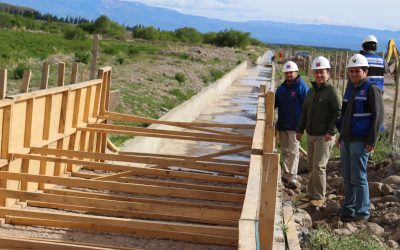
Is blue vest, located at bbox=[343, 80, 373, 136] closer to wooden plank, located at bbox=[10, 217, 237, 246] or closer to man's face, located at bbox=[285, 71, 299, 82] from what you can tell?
man's face, located at bbox=[285, 71, 299, 82]

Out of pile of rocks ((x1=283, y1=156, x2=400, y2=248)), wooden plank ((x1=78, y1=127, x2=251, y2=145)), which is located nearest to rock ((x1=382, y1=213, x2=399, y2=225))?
pile of rocks ((x1=283, y1=156, x2=400, y2=248))

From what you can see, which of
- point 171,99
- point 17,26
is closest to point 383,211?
point 171,99

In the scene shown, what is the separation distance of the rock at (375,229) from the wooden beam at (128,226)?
2274 millimetres

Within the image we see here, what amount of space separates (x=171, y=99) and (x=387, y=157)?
8927mm

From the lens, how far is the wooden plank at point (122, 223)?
557 centimetres

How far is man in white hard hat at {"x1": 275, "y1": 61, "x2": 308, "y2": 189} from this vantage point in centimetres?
913

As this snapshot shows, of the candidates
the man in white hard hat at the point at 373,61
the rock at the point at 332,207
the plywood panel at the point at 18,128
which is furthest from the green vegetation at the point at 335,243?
the man in white hard hat at the point at 373,61

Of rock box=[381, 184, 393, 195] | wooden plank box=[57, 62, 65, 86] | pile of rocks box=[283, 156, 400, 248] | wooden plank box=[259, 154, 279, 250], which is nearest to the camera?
wooden plank box=[259, 154, 279, 250]

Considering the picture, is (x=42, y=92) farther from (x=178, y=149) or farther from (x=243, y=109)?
(x=243, y=109)

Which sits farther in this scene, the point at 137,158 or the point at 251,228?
the point at 137,158

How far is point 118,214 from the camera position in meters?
6.75

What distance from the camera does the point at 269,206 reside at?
14.0 ft

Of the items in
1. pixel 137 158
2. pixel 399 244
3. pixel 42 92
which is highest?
pixel 42 92

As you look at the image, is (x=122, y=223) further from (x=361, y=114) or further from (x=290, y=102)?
(x=290, y=102)
